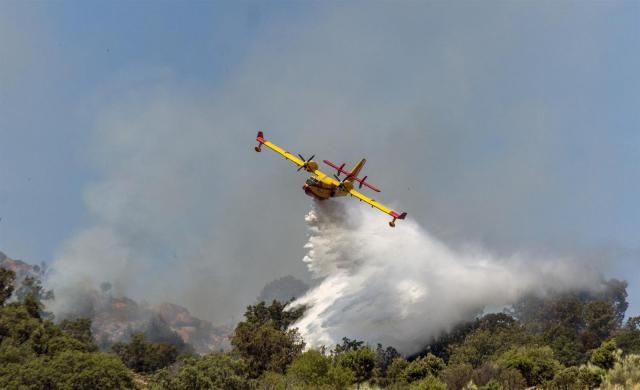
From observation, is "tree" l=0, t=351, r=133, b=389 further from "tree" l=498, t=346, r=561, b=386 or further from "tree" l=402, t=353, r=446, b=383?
"tree" l=498, t=346, r=561, b=386

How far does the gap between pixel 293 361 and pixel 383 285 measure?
3420cm

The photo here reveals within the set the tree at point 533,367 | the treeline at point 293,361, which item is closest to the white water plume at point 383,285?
the treeline at point 293,361

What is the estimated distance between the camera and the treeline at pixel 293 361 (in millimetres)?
45750

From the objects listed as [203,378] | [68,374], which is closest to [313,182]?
[203,378]

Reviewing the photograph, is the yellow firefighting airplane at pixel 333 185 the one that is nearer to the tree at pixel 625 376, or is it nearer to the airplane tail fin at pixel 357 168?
the airplane tail fin at pixel 357 168

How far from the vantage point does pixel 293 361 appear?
6381 cm

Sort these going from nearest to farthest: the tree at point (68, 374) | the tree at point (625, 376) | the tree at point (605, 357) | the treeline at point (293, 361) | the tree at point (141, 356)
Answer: the tree at point (625, 376), the treeline at point (293, 361), the tree at point (68, 374), the tree at point (605, 357), the tree at point (141, 356)

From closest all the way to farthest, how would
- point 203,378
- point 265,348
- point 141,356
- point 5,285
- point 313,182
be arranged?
point 203,378
point 313,182
point 265,348
point 5,285
point 141,356

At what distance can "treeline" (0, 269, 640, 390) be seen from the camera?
45.8 m

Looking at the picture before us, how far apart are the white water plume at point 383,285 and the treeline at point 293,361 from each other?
12.4 ft

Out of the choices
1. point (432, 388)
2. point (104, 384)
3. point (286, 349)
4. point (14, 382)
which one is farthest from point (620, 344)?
point (14, 382)

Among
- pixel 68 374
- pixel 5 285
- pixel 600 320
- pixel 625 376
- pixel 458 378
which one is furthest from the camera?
pixel 600 320

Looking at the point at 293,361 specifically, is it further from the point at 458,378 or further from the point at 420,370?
the point at 458,378

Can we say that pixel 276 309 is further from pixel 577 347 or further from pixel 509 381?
pixel 509 381
